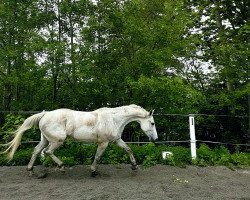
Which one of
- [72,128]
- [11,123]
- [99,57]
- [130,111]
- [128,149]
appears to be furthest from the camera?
[99,57]

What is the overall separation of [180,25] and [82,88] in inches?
133

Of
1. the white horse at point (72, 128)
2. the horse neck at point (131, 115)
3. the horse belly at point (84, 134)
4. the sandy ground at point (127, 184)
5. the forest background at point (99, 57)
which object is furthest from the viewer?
the forest background at point (99, 57)

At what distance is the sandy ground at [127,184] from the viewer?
593 cm

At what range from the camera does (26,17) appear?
36.6 ft

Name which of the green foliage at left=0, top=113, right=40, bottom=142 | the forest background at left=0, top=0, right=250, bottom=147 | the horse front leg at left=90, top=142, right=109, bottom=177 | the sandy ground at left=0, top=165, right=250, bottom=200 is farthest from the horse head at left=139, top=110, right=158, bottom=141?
the green foliage at left=0, top=113, right=40, bottom=142

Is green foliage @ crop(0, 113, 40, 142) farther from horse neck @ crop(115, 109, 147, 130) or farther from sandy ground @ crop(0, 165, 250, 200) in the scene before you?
horse neck @ crop(115, 109, 147, 130)

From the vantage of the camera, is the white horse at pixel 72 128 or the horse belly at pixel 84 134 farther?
the horse belly at pixel 84 134

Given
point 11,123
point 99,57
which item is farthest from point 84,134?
point 99,57

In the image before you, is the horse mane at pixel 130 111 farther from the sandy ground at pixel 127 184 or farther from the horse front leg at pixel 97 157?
the sandy ground at pixel 127 184

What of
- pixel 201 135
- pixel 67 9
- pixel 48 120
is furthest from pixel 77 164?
pixel 201 135

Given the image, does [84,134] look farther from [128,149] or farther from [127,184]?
[127,184]

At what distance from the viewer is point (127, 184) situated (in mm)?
6629

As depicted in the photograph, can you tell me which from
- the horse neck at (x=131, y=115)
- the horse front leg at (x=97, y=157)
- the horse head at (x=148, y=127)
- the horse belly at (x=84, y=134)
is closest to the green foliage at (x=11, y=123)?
the horse belly at (x=84, y=134)

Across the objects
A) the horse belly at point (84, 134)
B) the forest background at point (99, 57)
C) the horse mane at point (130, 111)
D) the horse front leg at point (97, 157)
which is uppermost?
the forest background at point (99, 57)
